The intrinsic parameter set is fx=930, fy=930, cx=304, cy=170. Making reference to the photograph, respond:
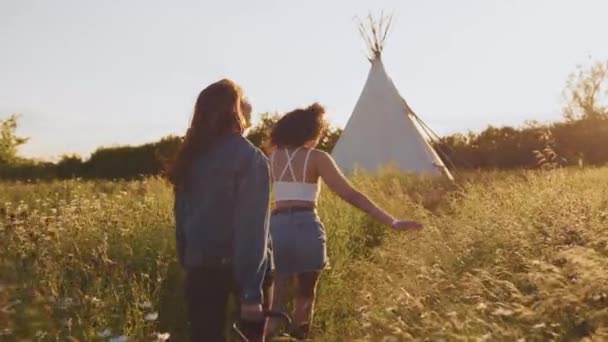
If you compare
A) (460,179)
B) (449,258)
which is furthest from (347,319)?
(460,179)

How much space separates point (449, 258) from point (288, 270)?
1.86 metres

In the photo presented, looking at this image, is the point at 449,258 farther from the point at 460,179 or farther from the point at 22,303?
the point at 460,179

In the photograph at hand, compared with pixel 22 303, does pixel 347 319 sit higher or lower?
lower

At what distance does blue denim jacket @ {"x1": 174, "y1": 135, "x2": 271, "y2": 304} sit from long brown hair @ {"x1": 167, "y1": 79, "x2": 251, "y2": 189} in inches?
1.5

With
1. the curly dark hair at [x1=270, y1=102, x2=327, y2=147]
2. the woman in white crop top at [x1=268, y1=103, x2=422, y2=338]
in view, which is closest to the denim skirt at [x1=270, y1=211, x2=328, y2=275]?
the woman in white crop top at [x1=268, y1=103, x2=422, y2=338]

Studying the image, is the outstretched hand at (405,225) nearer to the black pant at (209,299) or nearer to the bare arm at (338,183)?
the bare arm at (338,183)

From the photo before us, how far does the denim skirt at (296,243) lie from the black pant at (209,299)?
4.46ft

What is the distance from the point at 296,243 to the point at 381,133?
1360 cm

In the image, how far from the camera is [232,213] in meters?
3.37

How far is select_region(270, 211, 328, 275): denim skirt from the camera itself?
15.7 feet

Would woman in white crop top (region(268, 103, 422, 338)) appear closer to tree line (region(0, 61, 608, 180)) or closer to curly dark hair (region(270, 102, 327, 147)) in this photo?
curly dark hair (region(270, 102, 327, 147))

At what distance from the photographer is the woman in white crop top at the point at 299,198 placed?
4.80 meters

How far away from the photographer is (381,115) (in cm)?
1839

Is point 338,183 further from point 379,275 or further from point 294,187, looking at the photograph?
point 379,275
